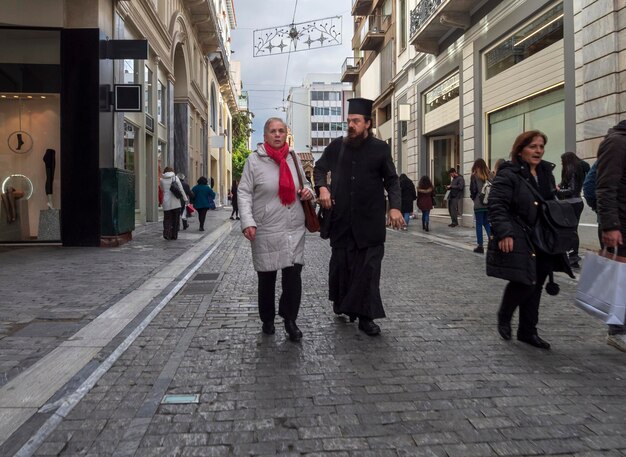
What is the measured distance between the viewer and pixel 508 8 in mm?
15695

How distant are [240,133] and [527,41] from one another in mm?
60287

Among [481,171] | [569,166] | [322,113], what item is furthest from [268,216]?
[322,113]

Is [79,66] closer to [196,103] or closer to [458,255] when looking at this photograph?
[458,255]

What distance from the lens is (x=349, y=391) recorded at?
3.54 m

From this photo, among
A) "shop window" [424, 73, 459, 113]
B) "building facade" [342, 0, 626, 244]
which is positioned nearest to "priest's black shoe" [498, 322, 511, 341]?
"building facade" [342, 0, 626, 244]

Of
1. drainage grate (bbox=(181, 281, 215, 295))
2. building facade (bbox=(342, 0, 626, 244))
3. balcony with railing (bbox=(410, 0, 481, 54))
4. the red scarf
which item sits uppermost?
balcony with railing (bbox=(410, 0, 481, 54))

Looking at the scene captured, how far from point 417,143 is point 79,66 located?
16.2m

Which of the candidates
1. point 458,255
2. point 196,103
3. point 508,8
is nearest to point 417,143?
point 508,8

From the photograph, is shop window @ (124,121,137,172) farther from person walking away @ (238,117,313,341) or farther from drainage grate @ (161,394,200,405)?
drainage grate @ (161,394,200,405)

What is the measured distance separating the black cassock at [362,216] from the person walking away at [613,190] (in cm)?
146

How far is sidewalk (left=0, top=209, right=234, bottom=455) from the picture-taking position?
371 centimetres

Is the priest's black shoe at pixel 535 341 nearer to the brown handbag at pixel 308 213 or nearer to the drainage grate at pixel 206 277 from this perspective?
the brown handbag at pixel 308 213

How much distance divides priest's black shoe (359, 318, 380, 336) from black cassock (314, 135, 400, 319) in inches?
3.7

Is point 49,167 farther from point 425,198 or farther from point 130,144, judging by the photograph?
point 425,198
